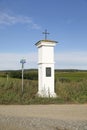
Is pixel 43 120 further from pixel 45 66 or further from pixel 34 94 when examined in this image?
pixel 34 94

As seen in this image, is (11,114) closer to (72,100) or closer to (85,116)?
(85,116)

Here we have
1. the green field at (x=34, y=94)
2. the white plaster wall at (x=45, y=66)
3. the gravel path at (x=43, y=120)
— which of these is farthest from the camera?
the white plaster wall at (x=45, y=66)

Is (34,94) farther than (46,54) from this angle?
Yes

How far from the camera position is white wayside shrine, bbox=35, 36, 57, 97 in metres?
16.9

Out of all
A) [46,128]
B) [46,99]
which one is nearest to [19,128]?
[46,128]

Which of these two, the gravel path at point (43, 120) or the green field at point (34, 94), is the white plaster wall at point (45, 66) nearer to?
the green field at point (34, 94)

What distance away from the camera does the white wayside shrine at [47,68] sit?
16922mm

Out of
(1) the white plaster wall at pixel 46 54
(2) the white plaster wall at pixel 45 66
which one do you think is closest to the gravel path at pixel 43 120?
(2) the white plaster wall at pixel 45 66

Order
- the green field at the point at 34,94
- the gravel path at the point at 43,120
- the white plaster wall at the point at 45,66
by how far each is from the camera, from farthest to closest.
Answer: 1. the white plaster wall at the point at 45,66
2. the green field at the point at 34,94
3. the gravel path at the point at 43,120

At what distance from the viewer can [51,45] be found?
1712 cm

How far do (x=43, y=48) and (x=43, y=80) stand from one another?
1.73m

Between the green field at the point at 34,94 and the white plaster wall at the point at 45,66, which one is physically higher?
the white plaster wall at the point at 45,66

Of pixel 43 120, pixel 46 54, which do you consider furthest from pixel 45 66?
pixel 43 120

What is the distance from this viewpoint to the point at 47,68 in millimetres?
17016
